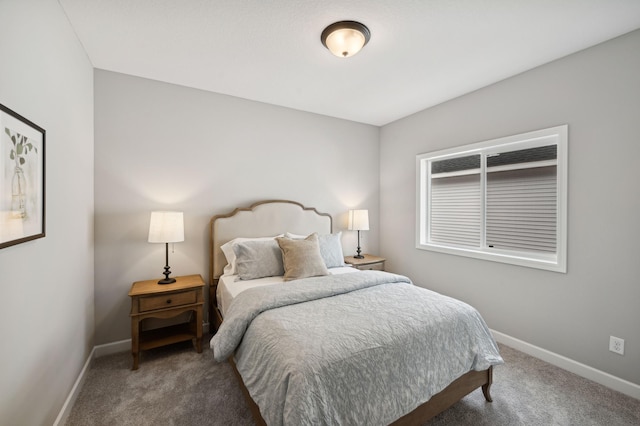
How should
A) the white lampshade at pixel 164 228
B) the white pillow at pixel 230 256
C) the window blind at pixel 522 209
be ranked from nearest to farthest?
the white lampshade at pixel 164 228, the window blind at pixel 522 209, the white pillow at pixel 230 256

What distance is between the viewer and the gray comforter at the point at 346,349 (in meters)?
1.29

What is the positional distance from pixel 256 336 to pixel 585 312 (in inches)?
104

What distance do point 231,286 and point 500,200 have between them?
9.46 feet

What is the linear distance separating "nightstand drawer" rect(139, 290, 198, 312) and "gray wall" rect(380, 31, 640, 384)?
9.67ft

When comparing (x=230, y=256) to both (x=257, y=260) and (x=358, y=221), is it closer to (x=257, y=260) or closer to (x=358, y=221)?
(x=257, y=260)

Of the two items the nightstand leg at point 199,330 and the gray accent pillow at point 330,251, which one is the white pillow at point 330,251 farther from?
the nightstand leg at point 199,330

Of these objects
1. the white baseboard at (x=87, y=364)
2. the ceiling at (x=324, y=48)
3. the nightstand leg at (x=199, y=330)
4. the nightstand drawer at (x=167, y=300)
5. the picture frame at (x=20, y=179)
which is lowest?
the white baseboard at (x=87, y=364)

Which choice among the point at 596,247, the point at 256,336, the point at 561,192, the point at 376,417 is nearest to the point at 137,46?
the point at 256,336

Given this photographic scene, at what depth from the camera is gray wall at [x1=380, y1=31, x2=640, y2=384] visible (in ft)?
6.73

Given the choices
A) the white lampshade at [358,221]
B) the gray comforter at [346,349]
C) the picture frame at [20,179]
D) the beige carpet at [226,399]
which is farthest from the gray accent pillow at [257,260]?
the picture frame at [20,179]

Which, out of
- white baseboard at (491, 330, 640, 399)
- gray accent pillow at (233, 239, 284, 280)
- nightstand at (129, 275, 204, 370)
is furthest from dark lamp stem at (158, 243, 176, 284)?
white baseboard at (491, 330, 640, 399)

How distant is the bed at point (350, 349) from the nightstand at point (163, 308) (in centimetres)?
28

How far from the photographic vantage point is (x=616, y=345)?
83.0 inches

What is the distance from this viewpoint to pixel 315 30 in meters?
2.00
